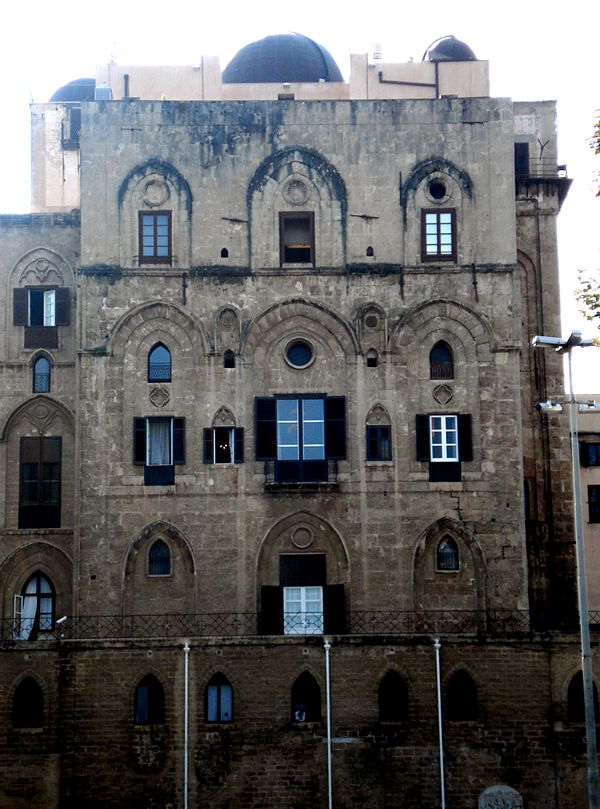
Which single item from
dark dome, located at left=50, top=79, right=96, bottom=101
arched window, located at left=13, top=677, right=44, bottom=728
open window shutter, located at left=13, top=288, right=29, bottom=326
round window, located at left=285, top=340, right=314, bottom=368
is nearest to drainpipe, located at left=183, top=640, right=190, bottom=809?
arched window, located at left=13, top=677, right=44, bottom=728

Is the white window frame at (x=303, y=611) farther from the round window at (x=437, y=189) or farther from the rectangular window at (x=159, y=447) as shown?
the round window at (x=437, y=189)

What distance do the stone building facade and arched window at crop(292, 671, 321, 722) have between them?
77 mm

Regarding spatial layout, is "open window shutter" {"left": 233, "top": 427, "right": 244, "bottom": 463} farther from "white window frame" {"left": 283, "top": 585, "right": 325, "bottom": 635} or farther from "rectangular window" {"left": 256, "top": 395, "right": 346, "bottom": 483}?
"white window frame" {"left": 283, "top": 585, "right": 325, "bottom": 635}

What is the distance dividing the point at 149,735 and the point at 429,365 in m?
15.0

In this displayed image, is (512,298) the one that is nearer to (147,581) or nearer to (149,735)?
(147,581)

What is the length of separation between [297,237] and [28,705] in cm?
1756

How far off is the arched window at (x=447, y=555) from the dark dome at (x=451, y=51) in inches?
856

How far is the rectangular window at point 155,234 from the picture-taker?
45281 mm

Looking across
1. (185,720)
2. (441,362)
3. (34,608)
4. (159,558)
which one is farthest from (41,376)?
(441,362)

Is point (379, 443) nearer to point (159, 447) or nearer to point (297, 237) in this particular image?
point (159, 447)

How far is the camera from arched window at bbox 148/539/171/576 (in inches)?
1724

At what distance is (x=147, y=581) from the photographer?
43.6 m

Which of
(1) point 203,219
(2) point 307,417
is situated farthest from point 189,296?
(2) point 307,417

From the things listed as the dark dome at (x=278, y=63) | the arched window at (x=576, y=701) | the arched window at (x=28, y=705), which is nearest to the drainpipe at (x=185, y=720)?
the arched window at (x=28, y=705)
